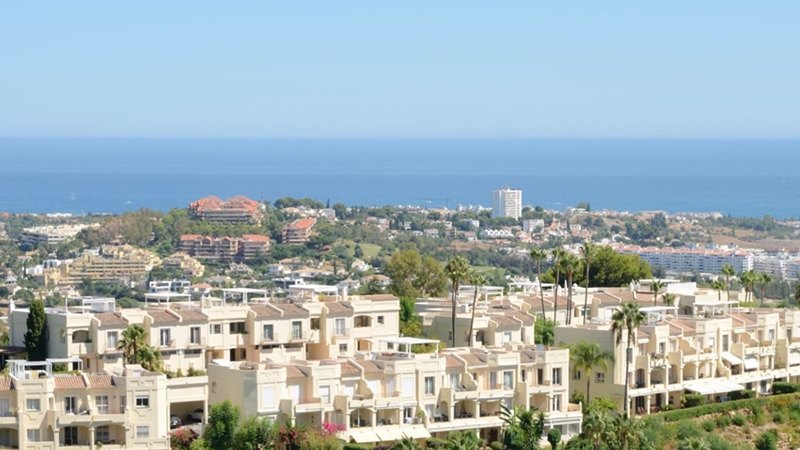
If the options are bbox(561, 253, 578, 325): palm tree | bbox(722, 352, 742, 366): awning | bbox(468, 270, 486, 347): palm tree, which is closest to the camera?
bbox(468, 270, 486, 347): palm tree

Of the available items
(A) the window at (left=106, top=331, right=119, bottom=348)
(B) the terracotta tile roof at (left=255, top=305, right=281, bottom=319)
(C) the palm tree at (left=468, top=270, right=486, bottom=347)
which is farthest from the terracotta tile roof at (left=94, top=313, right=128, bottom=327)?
(C) the palm tree at (left=468, top=270, right=486, bottom=347)

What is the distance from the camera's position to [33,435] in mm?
43656

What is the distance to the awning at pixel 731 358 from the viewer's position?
5762cm

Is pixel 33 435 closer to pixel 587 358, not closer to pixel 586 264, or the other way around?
pixel 587 358

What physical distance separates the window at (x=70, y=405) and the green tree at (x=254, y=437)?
3649mm

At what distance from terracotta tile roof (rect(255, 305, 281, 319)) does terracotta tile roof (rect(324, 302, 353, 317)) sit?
1.54 metres

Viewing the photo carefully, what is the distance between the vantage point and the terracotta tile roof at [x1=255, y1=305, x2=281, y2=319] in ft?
173

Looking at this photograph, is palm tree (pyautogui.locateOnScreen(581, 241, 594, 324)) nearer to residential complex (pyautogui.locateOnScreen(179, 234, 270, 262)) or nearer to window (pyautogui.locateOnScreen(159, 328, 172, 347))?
window (pyautogui.locateOnScreen(159, 328, 172, 347))

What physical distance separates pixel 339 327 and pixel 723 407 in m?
10.8

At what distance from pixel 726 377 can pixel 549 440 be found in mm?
10202

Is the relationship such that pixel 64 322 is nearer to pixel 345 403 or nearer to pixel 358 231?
pixel 345 403

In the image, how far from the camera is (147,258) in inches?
5202

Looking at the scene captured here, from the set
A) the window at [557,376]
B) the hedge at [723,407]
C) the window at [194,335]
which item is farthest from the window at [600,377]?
the window at [194,335]

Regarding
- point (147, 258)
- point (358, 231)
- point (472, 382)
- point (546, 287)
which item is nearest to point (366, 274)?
point (147, 258)
